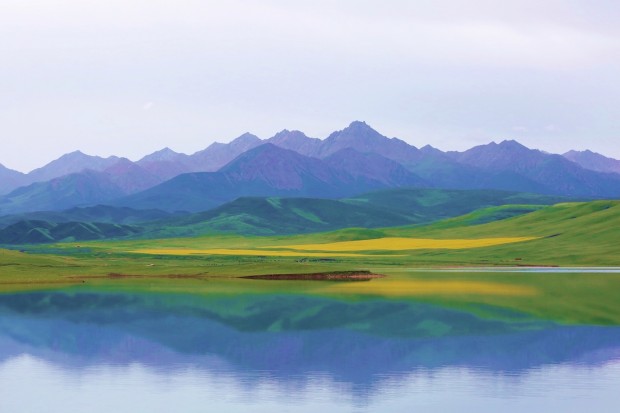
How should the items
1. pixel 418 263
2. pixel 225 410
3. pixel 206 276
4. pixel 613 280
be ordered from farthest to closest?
1. pixel 418 263
2. pixel 206 276
3. pixel 613 280
4. pixel 225 410

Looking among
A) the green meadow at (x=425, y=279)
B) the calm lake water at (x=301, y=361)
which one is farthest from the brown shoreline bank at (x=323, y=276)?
the calm lake water at (x=301, y=361)

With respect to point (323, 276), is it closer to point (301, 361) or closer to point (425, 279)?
point (425, 279)

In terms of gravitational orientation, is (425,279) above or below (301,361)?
above

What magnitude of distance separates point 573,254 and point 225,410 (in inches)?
5871

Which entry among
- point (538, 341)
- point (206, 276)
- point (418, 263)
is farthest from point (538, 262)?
point (538, 341)

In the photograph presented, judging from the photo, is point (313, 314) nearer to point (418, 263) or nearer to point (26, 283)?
point (26, 283)

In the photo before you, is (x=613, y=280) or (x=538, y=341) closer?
(x=538, y=341)

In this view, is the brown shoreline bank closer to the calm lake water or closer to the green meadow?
the green meadow

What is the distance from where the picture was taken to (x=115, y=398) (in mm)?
39031

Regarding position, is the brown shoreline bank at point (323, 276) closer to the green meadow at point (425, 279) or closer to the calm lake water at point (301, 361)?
the green meadow at point (425, 279)

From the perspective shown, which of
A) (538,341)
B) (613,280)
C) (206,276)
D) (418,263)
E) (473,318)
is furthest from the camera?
(418,263)

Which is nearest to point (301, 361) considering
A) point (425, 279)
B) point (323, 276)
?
point (425, 279)

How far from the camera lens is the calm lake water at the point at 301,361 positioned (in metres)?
38.1

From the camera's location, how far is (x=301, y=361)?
4888cm
